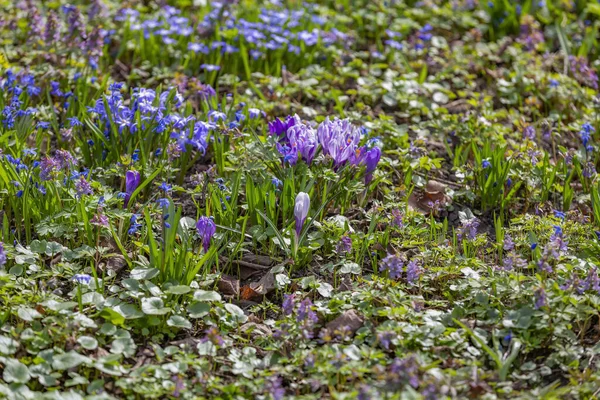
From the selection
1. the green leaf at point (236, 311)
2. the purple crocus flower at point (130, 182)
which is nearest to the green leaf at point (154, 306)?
the green leaf at point (236, 311)

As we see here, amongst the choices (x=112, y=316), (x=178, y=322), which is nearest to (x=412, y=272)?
(x=178, y=322)

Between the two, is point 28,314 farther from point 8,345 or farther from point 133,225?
point 133,225

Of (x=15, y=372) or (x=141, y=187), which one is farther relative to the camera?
(x=141, y=187)

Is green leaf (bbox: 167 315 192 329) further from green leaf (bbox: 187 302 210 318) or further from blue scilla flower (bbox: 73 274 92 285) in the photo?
blue scilla flower (bbox: 73 274 92 285)

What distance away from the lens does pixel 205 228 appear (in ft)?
10.2

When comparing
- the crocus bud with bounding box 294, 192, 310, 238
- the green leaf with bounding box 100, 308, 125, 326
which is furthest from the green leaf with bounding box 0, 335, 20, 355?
the crocus bud with bounding box 294, 192, 310, 238

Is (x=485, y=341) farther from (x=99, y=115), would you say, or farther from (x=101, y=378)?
(x=99, y=115)

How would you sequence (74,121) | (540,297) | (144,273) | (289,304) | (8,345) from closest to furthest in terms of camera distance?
(8,345)
(540,297)
(289,304)
(144,273)
(74,121)

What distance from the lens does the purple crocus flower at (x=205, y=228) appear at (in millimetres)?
3090

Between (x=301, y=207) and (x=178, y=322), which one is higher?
(x=301, y=207)

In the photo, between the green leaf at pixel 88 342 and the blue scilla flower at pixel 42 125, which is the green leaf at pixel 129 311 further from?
the blue scilla flower at pixel 42 125

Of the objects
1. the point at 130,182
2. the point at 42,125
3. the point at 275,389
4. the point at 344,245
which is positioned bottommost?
the point at 275,389

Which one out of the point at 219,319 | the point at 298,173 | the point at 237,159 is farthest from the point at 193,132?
the point at 219,319

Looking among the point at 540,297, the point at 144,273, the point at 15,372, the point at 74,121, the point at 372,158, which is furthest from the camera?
the point at 74,121
